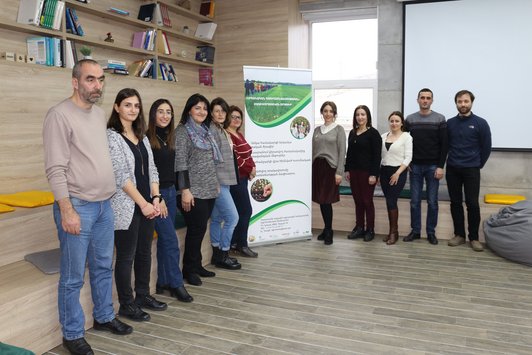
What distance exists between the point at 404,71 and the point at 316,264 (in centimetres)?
275

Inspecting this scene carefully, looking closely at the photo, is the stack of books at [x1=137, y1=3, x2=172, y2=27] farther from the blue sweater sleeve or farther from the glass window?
the blue sweater sleeve

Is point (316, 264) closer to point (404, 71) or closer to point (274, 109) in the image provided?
point (274, 109)

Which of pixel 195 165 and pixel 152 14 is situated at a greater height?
pixel 152 14

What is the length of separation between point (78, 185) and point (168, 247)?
3.39 feet

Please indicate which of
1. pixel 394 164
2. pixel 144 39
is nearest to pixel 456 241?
pixel 394 164

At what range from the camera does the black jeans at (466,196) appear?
4.62 metres

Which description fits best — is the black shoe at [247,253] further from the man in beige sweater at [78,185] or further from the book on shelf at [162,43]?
the book on shelf at [162,43]

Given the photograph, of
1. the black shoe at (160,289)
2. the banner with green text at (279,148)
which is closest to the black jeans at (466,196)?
the banner with green text at (279,148)

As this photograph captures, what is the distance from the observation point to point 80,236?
2.42 metres

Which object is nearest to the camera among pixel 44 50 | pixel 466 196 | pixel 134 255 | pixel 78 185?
pixel 78 185

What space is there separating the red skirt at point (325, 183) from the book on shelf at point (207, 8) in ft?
8.69

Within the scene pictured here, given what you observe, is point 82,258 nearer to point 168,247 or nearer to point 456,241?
point 168,247

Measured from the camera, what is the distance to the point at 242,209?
431cm

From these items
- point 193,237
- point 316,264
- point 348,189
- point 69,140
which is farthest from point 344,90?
point 69,140
